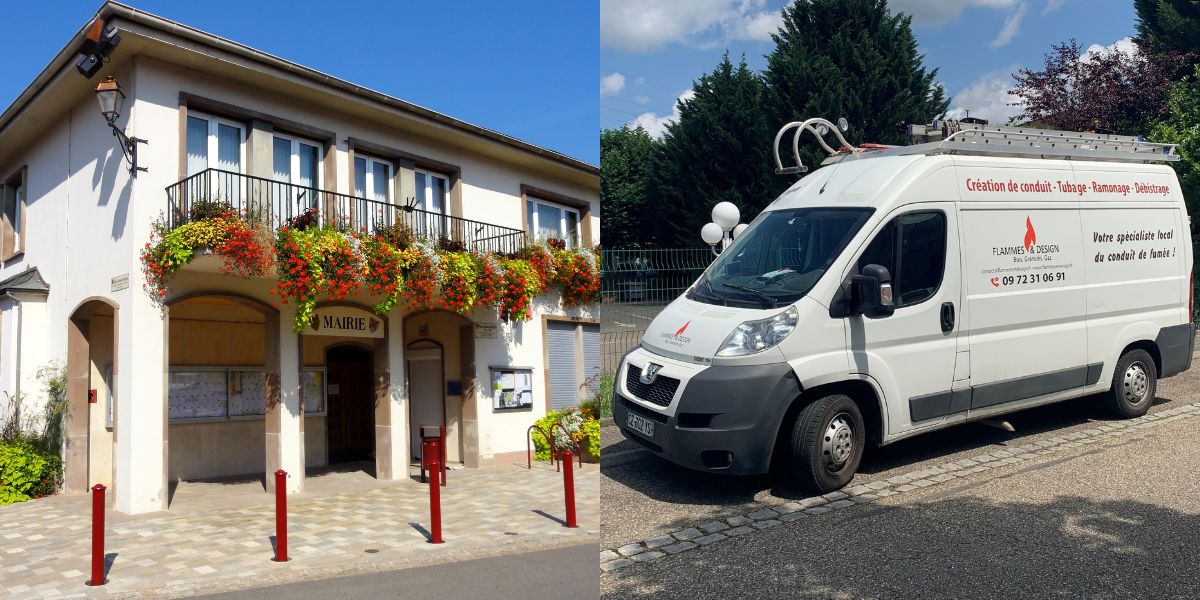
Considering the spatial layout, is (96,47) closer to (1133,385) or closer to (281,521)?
(281,521)

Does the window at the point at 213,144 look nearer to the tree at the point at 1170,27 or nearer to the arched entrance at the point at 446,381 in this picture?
the arched entrance at the point at 446,381

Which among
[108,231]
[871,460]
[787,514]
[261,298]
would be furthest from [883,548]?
[108,231]

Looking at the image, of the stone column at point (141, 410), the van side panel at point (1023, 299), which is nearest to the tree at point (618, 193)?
the van side panel at point (1023, 299)

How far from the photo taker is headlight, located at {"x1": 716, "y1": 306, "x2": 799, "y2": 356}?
5.56m

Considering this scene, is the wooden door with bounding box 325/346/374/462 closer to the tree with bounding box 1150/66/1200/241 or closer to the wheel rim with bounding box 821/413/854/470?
the wheel rim with bounding box 821/413/854/470

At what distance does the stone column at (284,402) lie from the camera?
12.4 m

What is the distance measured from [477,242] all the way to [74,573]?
906 cm

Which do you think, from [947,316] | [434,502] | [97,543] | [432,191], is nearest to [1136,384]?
[947,316]

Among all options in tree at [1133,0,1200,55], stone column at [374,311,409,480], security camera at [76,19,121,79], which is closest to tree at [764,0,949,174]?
tree at [1133,0,1200,55]

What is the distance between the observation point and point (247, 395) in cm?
1438

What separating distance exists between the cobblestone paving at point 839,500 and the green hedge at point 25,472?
425 inches

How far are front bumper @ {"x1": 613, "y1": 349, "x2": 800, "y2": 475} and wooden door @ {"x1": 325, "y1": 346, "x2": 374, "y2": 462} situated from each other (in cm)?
1127

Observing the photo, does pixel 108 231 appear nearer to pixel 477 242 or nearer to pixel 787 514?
pixel 477 242

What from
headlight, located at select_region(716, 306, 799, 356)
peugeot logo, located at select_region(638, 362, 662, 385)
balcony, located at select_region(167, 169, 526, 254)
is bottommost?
peugeot logo, located at select_region(638, 362, 662, 385)
